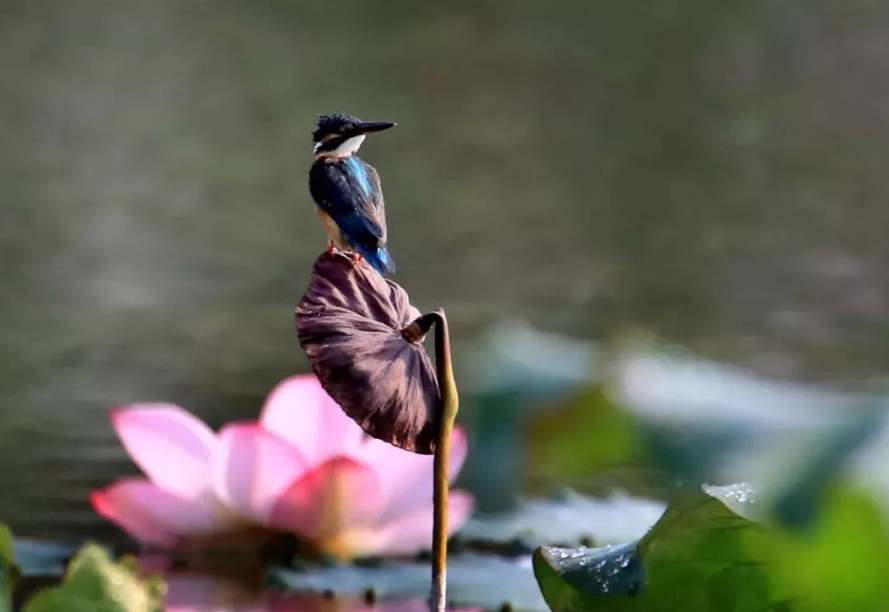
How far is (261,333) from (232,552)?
0.81 metres

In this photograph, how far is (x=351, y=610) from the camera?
0.46 meters

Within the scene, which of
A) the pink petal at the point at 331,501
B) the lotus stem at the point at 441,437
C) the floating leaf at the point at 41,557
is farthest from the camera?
the floating leaf at the point at 41,557

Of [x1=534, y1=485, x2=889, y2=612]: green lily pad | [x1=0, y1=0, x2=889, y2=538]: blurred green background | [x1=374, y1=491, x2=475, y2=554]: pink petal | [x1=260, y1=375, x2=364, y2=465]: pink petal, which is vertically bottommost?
[x1=534, y1=485, x2=889, y2=612]: green lily pad

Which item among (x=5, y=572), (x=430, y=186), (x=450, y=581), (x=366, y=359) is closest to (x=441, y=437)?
(x=366, y=359)

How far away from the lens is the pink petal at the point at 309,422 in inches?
16.2

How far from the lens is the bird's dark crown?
0.23 m

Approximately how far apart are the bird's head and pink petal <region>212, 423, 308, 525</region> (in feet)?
0.55

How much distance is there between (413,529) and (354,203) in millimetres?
231

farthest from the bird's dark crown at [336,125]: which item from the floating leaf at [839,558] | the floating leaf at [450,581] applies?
the floating leaf at [450,581]

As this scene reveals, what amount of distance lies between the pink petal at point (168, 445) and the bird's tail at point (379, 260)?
21 centimetres

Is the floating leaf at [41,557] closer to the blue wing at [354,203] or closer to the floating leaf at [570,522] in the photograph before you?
the floating leaf at [570,522]

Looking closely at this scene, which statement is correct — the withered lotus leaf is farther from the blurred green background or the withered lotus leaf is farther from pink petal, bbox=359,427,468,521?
the blurred green background

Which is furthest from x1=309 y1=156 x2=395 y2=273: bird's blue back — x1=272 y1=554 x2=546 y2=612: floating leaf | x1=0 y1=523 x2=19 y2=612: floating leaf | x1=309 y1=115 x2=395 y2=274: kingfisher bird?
x1=272 y1=554 x2=546 y2=612: floating leaf

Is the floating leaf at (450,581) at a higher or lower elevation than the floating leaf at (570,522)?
lower
